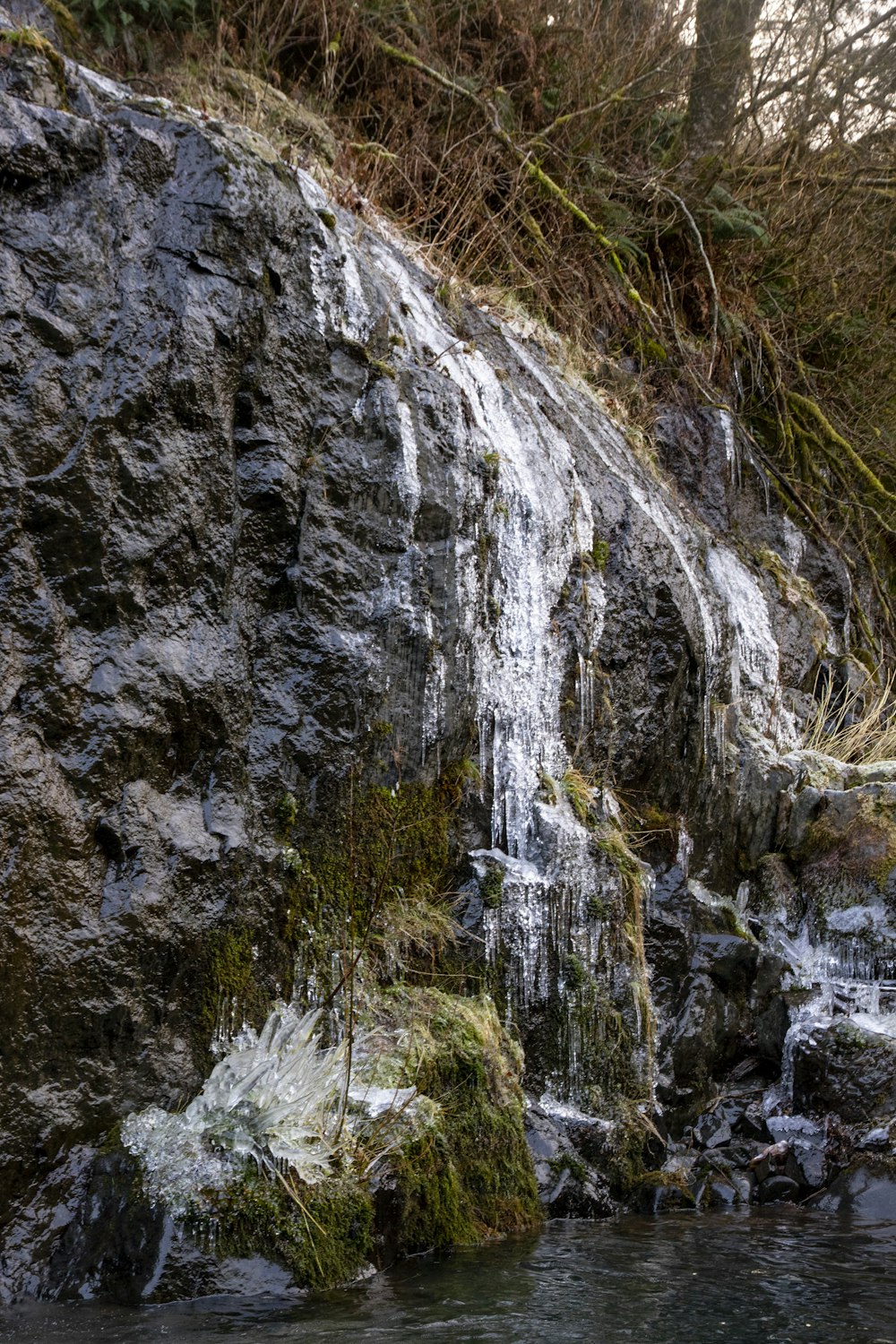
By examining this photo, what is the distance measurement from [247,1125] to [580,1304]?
1.18m

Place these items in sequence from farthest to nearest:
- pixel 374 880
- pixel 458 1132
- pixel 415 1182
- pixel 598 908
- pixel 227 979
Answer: pixel 598 908
pixel 374 880
pixel 458 1132
pixel 227 979
pixel 415 1182

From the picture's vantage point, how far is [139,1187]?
3453 millimetres

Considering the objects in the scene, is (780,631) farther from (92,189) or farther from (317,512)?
(92,189)

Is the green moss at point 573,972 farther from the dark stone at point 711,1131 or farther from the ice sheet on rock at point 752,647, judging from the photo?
the ice sheet on rock at point 752,647

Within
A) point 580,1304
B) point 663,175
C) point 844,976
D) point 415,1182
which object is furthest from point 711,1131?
point 663,175

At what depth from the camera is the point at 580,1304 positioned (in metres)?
3.34

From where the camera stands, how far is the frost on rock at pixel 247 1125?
11.5 ft

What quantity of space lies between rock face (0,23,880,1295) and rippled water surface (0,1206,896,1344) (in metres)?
0.37

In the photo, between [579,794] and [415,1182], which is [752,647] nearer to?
[579,794]

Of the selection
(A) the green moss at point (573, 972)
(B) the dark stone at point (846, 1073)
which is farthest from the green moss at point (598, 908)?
(B) the dark stone at point (846, 1073)

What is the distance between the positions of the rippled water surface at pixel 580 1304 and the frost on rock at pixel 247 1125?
0.37m

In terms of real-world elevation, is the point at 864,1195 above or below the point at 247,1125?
below

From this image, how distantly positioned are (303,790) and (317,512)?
1.20 m

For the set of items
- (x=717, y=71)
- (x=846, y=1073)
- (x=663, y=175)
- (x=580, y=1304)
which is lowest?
(x=580, y=1304)
